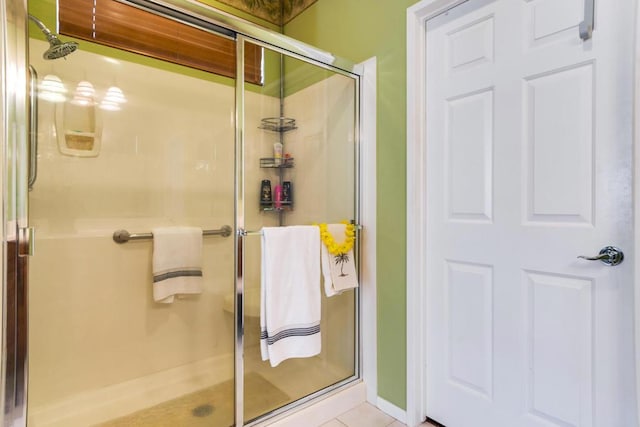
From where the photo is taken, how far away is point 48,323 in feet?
5.43

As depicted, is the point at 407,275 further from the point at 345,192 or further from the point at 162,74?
the point at 162,74

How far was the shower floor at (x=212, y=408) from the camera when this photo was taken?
160 cm

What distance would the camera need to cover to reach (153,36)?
182 cm

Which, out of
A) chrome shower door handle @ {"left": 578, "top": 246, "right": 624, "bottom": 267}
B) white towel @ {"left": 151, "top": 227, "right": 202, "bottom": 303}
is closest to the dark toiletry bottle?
white towel @ {"left": 151, "top": 227, "right": 202, "bottom": 303}

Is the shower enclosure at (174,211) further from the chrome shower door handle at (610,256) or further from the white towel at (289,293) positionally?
the chrome shower door handle at (610,256)

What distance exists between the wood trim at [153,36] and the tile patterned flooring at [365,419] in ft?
5.80

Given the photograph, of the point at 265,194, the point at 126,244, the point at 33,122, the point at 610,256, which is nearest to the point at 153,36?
the point at 33,122

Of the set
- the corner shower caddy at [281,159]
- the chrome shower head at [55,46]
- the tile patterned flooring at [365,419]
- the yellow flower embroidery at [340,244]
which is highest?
the chrome shower head at [55,46]

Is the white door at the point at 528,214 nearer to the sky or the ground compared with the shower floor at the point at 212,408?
nearer to the sky

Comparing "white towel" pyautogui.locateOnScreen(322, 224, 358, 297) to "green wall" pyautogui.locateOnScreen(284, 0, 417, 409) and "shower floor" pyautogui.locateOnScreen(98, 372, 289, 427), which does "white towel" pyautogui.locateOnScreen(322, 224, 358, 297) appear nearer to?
"green wall" pyautogui.locateOnScreen(284, 0, 417, 409)

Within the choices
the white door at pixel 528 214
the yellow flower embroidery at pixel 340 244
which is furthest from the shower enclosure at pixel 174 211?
the white door at pixel 528 214

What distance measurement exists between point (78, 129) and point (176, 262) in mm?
854

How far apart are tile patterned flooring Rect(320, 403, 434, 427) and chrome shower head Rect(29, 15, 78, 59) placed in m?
2.16

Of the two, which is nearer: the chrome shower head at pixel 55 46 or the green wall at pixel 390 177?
the chrome shower head at pixel 55 46
